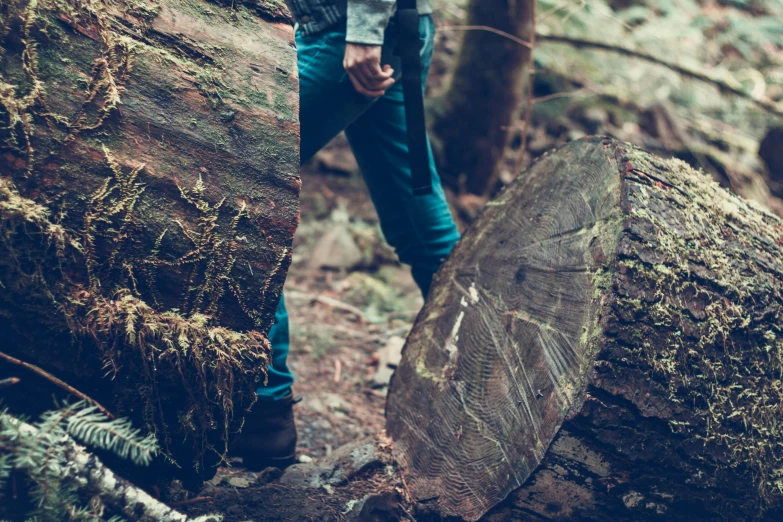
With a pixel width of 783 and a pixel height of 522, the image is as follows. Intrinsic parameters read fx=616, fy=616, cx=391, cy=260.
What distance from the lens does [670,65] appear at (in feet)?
14.5

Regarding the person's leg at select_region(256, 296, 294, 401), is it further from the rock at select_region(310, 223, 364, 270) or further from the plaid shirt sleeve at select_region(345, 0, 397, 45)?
the rock at select_region(310, 223, 364, 270)

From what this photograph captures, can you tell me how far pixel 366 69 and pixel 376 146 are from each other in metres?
0.43

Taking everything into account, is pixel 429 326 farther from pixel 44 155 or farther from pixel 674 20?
pixel 674 20

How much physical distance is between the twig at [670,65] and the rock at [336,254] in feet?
6.45

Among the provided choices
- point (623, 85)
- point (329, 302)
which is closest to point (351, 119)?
point (329, 302)

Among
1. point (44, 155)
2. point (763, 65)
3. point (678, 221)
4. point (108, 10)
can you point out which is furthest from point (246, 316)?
point (763, 65)

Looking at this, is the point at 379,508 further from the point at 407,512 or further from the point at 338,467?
the point at 338,467

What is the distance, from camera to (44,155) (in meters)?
1.38

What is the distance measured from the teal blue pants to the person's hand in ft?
0.18

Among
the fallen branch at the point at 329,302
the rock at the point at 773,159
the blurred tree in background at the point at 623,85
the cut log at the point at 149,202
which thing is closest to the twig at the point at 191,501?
the cut log at the point at 149,202

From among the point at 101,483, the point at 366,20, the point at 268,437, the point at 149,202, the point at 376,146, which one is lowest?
the point at 268,437

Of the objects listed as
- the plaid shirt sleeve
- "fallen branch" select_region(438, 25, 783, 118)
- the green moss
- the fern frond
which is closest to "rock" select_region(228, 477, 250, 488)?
the fern frond

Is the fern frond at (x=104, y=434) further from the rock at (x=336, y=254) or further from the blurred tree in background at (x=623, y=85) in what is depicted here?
the blurred tree in background at (x=623, y=85)

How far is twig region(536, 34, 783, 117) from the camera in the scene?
4363 millimetres
